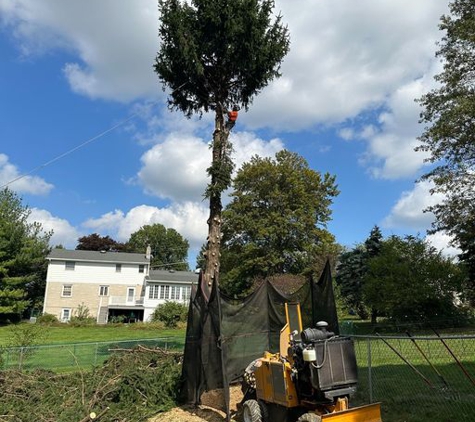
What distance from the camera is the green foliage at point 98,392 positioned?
8141 mm

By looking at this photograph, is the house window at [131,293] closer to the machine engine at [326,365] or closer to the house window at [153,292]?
the house window at [153,292]

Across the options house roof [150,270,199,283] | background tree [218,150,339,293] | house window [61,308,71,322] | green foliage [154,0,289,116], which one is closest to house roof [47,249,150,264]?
house roof [150,270,199,283]

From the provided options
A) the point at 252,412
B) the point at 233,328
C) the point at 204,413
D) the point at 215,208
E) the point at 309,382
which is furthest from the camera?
the point at 215,208

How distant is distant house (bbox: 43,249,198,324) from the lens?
45188 mm

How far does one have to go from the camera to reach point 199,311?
9508 mm

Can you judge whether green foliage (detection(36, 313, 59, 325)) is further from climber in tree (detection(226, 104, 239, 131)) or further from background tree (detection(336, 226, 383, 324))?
climber in tree (detection(226, 104, 239, 131))

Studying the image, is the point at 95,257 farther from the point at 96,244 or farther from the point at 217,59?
the point at 217,59

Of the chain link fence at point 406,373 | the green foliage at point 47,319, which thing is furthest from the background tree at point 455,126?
the green foliage at point 47,319

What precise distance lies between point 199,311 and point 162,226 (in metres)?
78.8

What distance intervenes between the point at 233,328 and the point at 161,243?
79.4 metres

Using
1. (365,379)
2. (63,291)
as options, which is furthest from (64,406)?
(63,291)

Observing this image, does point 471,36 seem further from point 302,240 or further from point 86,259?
point 86,259

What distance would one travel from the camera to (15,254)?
41656mm

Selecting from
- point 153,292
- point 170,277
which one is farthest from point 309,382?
point 170,277
